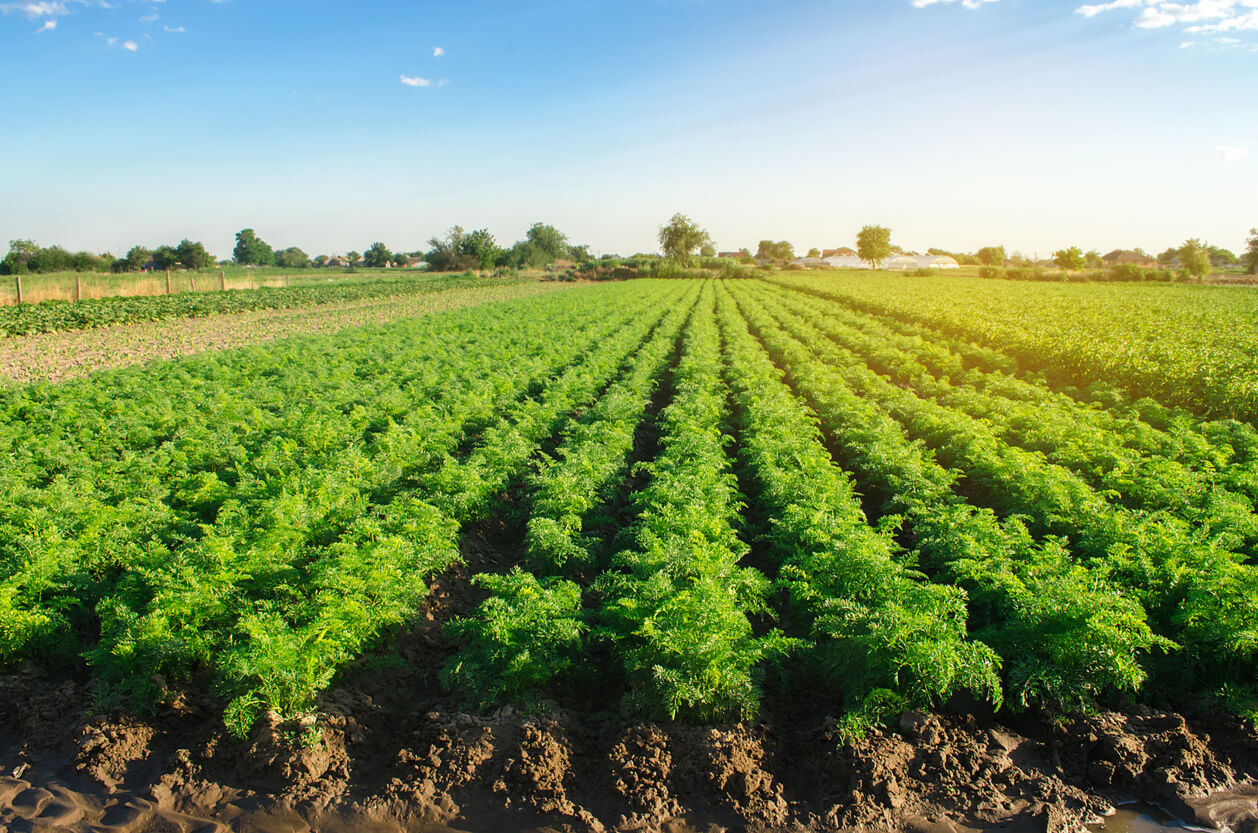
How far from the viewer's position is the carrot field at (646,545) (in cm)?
504

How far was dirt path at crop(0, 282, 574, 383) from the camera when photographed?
19547 millimetres

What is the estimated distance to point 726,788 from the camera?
14.9ft

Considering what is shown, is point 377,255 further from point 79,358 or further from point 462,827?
point 462,827

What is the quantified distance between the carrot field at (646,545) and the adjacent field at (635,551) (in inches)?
1.4

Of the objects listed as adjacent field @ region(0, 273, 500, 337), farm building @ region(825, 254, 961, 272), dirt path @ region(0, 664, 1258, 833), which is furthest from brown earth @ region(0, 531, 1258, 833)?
farm building @ region(825, 254, 961, 272)

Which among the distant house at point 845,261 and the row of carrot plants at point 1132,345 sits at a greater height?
the distant house at point 845,261

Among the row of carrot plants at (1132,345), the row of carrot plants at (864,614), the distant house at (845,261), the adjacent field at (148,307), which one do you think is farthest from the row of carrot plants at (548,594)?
the distant house at (845,261)

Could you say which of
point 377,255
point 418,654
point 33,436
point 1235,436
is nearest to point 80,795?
point 418,654

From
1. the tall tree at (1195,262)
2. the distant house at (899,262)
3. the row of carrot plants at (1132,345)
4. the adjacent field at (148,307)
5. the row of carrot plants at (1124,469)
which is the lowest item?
the row of carrot plants at (1124,469)

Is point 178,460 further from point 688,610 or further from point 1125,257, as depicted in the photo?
point 1125,257

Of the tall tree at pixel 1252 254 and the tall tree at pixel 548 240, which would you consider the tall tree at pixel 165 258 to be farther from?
the tall tree at pixel 1252 254

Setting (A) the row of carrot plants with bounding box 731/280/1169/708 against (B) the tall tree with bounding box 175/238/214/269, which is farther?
(B) the tall tree with bounding box 175/238/214/269

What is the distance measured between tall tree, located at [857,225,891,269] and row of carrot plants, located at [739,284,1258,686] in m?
131

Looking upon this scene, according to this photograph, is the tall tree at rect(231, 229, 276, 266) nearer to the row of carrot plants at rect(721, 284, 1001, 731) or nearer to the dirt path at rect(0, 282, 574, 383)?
the dirt path at rect(0, 282, 574, 383)
